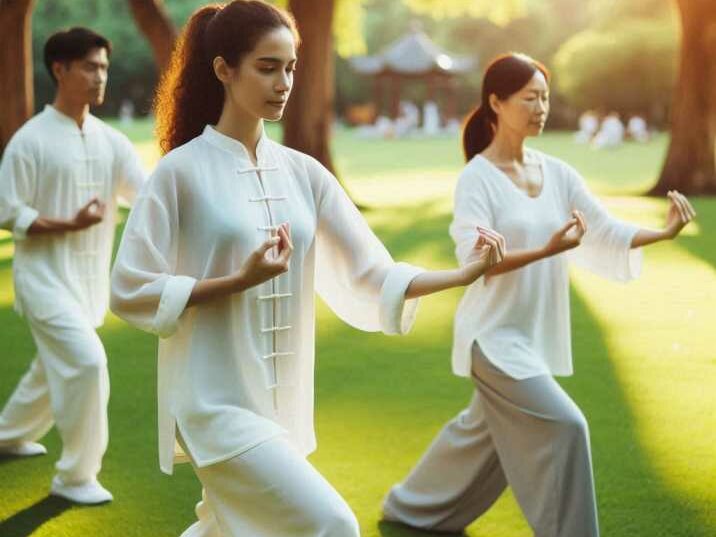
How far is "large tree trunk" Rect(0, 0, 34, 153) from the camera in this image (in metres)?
21.6

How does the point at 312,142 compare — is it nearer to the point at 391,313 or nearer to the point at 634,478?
the point at 634,478

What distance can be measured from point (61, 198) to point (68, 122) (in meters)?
0.40

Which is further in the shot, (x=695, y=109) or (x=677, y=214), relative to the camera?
(x=695, y=109)

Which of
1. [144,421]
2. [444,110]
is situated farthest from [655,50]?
[144,421]

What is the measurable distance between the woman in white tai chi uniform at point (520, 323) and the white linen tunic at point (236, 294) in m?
0.98

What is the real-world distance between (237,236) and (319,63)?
17.0 meters

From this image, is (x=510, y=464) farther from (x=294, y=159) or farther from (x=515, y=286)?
(x=294, y=159)

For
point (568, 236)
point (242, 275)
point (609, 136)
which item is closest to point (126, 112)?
point (609, 136)

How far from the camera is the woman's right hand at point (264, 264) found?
130 inches

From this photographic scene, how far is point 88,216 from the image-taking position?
5.90 metres

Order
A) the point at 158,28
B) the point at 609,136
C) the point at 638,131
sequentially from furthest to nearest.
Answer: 1. the point at 638,131
2. the point at 609,136
3. the point at 158,28

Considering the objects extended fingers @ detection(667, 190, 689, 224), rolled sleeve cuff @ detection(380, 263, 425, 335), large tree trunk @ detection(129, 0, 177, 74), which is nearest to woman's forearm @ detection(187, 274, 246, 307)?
rolled sleeve cuff @ detection(380, 263, 425, 335)

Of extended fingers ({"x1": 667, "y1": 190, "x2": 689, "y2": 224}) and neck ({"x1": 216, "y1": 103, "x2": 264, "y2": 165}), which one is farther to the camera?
extended fingers ({"x1": 667, "y1": 190, "x2": 689, "y2": 224})

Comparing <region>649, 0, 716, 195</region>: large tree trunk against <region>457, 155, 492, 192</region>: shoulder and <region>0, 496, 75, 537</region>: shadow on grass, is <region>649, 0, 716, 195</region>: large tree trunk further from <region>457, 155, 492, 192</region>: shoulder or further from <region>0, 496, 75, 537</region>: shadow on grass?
<region>0, 496, 75, 537</region>: shadow on grass
